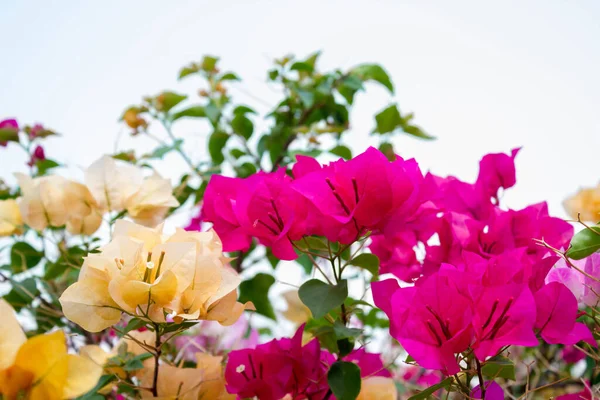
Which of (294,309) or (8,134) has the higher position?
(8,134)

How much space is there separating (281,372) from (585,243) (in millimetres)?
303

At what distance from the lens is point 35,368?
37 centimetres

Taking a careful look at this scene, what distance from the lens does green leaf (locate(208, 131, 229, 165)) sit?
46.1 inches

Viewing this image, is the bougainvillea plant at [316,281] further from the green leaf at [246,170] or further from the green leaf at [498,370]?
the green leaf at [246,170]

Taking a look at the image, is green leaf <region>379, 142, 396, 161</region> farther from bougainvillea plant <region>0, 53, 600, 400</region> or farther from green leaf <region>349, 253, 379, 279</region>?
green leaf <region>349, 253, 379, 279</region>

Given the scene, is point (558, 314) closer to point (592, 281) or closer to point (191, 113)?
point (592, 281)

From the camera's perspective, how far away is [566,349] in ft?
3.76

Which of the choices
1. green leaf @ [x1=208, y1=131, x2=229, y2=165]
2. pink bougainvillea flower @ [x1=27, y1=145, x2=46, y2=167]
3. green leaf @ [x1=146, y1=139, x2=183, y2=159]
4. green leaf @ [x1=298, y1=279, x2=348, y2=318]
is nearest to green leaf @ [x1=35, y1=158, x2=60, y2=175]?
pink bougainvillea flower @ [x1=27, y1=145, x2=46, y2=167]

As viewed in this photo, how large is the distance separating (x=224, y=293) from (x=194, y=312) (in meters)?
0.03

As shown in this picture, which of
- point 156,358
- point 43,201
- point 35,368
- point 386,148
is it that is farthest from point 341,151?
point 35,368

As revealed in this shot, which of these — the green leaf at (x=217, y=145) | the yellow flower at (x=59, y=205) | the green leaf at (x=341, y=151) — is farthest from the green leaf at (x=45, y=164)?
the green leaf at (x=341, y=151)

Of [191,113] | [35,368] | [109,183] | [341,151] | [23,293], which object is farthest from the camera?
[191,113]

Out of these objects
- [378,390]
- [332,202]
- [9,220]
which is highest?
[332,202]

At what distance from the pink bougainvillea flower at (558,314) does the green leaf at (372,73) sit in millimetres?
751
